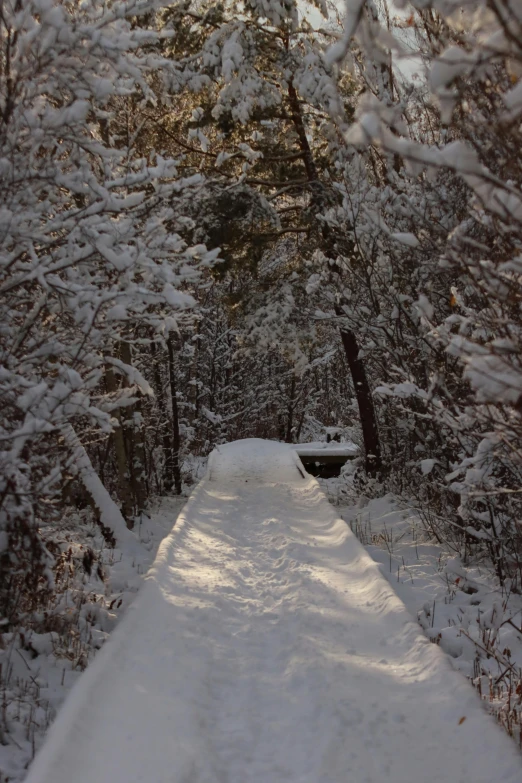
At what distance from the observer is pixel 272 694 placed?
3.64 meters

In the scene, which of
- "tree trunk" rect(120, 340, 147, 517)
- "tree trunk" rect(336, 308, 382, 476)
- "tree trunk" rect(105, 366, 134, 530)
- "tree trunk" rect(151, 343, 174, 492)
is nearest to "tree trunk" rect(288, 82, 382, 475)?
"tree trunk" rect(336, 308, 382, 476)

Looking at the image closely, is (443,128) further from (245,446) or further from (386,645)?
(245,446)

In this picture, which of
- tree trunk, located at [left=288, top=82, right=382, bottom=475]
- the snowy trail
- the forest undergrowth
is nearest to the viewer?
the snowy trail

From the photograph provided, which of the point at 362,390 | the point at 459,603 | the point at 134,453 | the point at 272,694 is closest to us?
the point at 272,694

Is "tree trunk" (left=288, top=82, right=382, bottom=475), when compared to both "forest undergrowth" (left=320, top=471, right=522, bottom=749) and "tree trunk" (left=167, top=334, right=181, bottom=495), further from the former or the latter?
"tree trunk" (left=167, top=334, right=181, bottom=495)

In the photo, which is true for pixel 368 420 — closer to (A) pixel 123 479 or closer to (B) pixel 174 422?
(B) pixel 174 422

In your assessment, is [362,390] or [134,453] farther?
[362,390]

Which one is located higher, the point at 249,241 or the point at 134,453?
the point at 249,241

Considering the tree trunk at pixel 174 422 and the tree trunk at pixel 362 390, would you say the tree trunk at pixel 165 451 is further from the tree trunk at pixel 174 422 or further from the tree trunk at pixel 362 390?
the tree trunk at pixel 362 390

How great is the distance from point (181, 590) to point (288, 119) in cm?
921

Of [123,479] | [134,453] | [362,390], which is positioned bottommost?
[123,479]

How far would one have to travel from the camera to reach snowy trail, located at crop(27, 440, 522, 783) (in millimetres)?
2867

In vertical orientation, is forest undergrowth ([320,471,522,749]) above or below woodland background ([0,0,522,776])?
below

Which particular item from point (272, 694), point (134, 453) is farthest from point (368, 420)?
point (272, 694)
